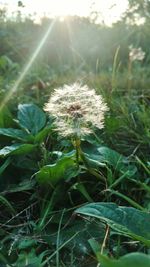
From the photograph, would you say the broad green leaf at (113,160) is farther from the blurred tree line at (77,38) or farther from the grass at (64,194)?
the blurred tree line at (77,38)

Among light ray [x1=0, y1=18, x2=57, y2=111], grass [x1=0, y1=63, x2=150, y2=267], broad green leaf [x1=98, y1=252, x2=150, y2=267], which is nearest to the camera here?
broad green leaf [x1=98, y1=252, x2=150, y2=267]

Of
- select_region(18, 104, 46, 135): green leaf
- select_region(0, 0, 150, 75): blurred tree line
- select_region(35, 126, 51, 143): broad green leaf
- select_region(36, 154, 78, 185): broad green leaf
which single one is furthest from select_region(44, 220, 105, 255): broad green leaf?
select_region(0, 0, 150, 75): blurred tree line

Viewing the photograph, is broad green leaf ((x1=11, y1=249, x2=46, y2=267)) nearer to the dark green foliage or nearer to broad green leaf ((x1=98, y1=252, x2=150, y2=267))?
the dark green foliage

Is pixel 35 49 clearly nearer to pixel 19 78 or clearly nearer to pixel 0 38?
pixel 0 38

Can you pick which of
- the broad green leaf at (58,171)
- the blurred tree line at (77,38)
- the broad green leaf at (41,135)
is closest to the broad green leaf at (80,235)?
the broad green leaf at (58,171)

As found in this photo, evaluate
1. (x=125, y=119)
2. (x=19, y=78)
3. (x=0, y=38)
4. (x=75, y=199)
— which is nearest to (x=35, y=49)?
(x=0, y=38)

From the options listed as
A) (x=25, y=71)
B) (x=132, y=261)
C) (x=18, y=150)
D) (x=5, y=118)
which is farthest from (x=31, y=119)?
(x=25, y=71)
